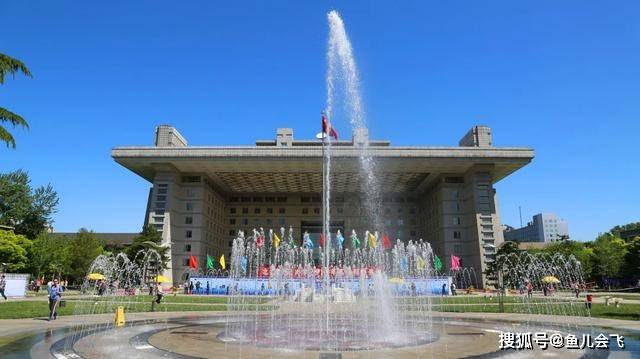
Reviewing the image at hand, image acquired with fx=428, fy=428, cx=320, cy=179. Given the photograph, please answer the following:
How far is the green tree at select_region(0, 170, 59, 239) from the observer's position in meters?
56.8

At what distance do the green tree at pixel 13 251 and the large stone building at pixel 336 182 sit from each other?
1575 centimetres

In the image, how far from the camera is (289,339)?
13359 millimetres

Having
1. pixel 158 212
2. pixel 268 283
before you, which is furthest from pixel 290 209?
pixel 268 283

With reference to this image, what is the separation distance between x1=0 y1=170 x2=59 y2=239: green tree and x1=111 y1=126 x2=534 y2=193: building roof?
12.0 m

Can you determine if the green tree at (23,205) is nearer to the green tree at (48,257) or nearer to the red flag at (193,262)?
the green tree at (48,257)

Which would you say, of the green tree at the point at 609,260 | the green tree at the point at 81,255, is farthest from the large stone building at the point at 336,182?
the green tree at the point at 609,260

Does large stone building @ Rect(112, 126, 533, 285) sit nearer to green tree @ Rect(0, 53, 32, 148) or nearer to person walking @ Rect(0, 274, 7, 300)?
person walking @ Rect(0, 274, 7, 300)

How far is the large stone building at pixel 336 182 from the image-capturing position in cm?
6134

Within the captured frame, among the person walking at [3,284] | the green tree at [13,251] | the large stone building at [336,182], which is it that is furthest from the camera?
the large stone building at [336,182]

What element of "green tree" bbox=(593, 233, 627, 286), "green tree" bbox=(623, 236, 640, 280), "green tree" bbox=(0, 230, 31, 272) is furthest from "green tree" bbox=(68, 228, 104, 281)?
"green tree" bbox=(593, 233, 627, 286)

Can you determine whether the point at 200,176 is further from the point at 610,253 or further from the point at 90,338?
the point at 610,253

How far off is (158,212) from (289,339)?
56.0 m

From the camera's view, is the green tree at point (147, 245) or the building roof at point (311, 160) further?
the building roof at point (311, 160)

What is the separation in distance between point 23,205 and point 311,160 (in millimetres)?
39851
